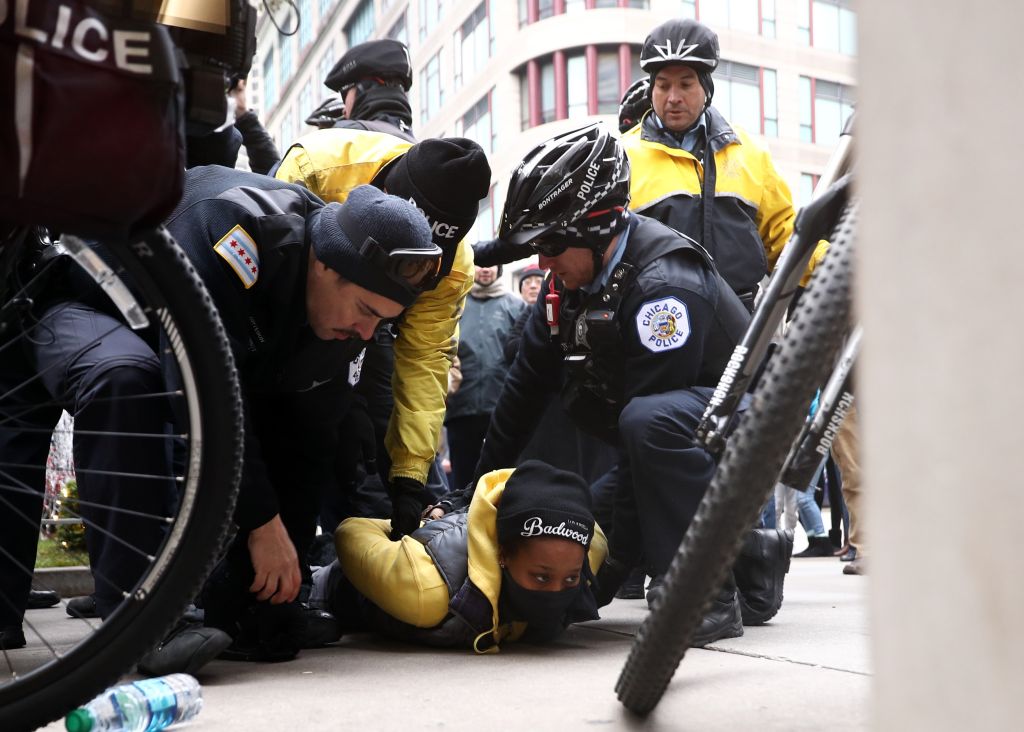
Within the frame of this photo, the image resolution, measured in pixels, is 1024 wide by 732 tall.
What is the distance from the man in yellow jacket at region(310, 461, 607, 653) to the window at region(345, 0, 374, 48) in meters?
34.1

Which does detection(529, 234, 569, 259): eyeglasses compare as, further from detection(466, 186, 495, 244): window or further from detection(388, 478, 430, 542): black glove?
detection(466, 186, 495, 244): window

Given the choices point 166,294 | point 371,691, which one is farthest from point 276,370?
point 166,294

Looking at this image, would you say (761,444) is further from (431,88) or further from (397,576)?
(431,88)

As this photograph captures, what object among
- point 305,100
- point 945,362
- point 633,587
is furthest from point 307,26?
point 945,362

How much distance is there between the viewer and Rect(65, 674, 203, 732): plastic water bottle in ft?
5.66

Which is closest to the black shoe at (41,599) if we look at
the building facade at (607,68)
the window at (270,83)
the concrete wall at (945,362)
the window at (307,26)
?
the concrete wall at (945,362)

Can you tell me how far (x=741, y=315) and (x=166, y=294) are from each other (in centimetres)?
191

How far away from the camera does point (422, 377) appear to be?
3252 millimetres

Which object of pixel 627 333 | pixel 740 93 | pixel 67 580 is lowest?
pixel 67 580

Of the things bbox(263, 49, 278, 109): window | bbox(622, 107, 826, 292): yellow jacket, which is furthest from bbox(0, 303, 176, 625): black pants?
bbox(263, 49, 278, 109): window

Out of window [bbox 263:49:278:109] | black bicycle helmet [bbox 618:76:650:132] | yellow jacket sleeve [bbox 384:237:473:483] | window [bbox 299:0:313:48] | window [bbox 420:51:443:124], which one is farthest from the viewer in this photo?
window [bbox 263:49:278:109]

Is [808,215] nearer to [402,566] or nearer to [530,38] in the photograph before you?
[402,566]

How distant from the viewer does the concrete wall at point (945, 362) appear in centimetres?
62

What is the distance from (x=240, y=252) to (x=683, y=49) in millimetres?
1981
